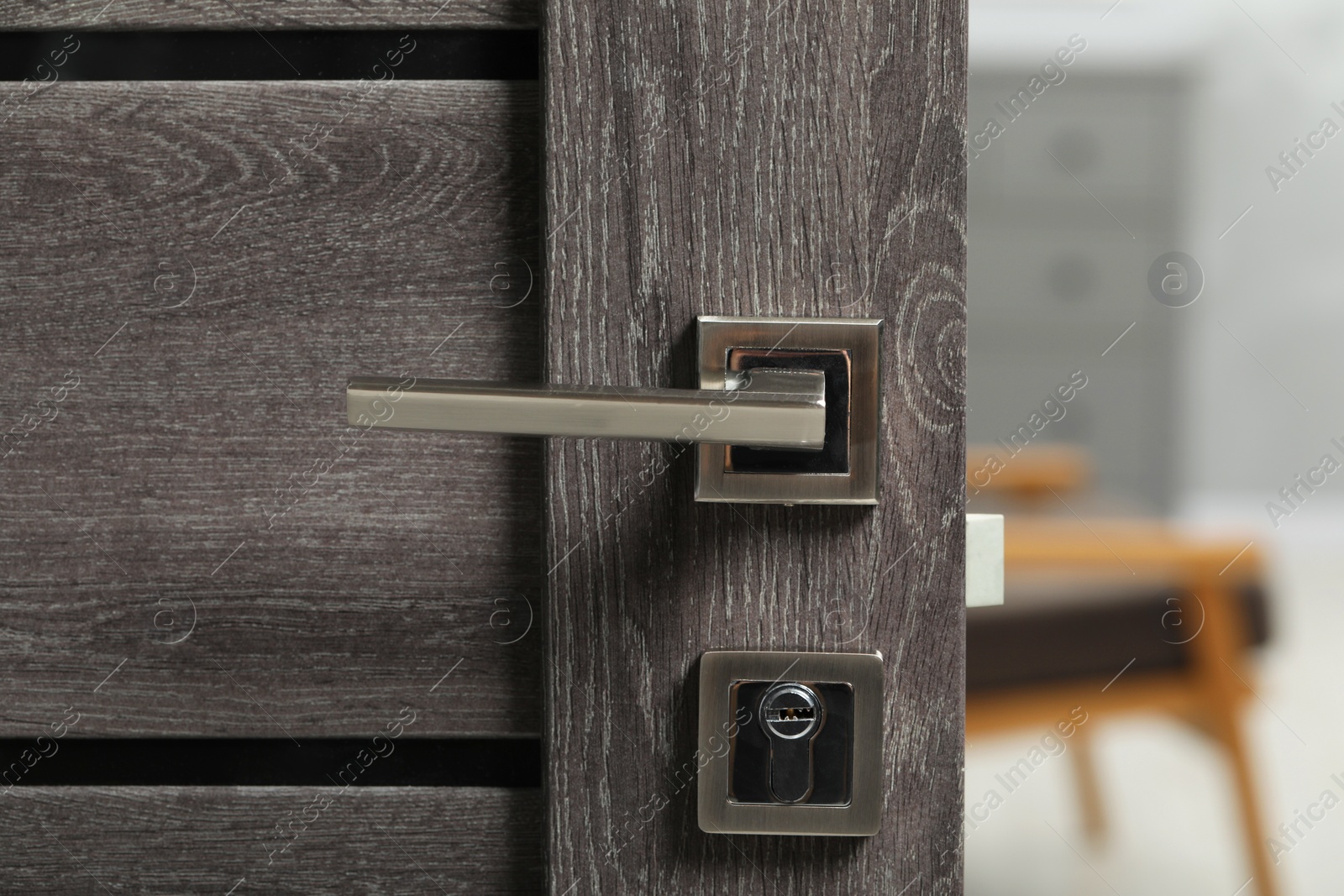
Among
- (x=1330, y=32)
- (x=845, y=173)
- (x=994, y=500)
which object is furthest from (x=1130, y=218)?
(x=845, y=173)

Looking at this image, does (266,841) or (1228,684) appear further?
(1228,684)

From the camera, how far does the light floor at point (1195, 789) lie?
1617mm

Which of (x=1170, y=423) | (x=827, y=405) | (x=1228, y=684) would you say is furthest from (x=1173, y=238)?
(x=827, y=405)

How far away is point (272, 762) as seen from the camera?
0.92 ft

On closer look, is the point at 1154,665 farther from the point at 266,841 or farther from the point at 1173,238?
the point at 266,841

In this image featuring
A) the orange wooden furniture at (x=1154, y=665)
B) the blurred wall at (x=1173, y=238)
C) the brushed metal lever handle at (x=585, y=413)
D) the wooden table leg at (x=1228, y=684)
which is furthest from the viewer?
the blurred wall at (x=1173, y=238)

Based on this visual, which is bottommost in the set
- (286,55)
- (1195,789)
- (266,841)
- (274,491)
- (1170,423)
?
(1195,789)

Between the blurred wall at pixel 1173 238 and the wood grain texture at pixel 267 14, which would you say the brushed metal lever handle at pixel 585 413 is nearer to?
the wood grain texture at pixel 267 14

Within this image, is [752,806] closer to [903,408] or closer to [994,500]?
[903,408]

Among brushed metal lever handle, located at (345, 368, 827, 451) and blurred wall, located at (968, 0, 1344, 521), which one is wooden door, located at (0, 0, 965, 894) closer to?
brushed metal lever handle, located at (345, 368, 827, 451)

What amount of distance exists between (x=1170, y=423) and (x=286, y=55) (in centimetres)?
234

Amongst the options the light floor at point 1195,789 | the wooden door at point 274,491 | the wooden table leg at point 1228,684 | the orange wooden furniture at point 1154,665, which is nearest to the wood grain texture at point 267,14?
the wooden door at point 274,491

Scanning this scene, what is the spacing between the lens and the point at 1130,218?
7.36 ft

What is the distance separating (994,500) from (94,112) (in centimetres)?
166
